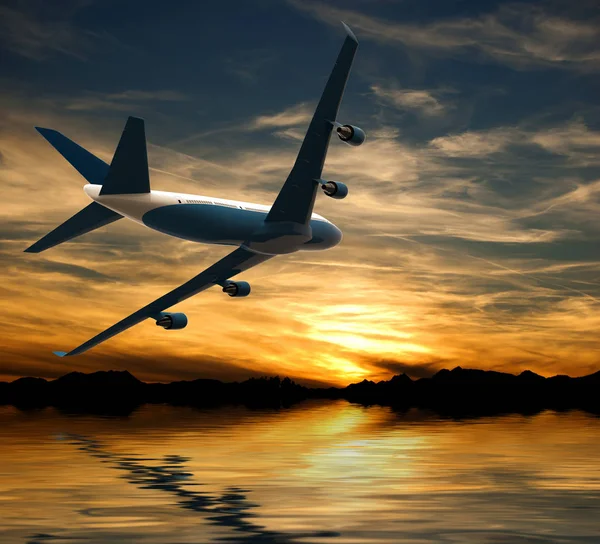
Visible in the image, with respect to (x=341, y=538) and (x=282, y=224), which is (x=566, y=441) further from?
(x=341, y=538)

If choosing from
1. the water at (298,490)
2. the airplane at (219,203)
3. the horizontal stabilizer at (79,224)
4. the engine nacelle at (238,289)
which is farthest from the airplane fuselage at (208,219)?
the water at (298,490)

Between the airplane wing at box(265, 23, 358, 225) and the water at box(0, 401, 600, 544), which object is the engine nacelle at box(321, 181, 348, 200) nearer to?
the airplane wing at box(265, 23, 358, 225)

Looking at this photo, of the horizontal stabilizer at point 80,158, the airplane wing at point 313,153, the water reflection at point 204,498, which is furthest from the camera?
the horizontal stabilizer at point 80,158

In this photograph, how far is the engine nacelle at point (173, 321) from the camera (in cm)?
6306

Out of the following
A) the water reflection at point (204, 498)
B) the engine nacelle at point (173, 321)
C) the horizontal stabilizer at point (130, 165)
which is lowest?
the water reflection at point (204, 498)

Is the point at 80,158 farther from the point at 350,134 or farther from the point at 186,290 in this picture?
the point at 350,134

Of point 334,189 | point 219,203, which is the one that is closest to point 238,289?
point 219,203

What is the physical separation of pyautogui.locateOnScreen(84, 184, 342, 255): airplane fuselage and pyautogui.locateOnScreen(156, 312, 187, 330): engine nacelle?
7.91 m

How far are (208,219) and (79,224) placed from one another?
864cm

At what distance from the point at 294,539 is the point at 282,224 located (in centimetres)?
3491

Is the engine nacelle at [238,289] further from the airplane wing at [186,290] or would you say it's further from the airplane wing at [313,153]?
the airplane wing at [313,153]

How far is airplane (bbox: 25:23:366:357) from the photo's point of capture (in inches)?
1980

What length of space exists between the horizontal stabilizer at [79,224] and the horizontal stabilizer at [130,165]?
9.97 feet

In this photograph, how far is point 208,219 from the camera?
185 ft
